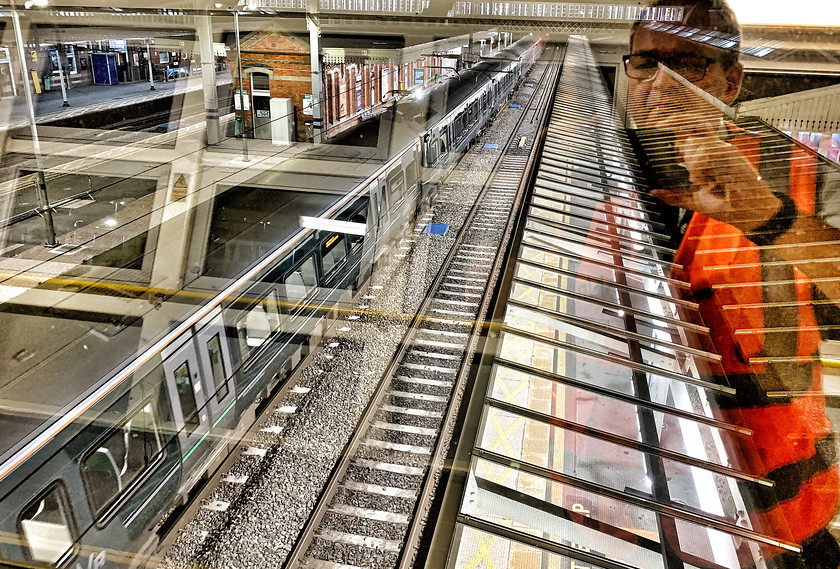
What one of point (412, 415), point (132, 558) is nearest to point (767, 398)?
point (412, 415)

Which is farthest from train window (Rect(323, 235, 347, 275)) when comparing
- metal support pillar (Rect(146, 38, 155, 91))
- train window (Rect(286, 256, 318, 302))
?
metal support pillar (Rect(146, 38, 155, 91))

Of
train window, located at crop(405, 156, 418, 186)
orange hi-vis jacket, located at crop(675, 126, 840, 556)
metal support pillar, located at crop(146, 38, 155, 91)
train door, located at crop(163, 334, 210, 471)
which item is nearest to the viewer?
orange hi-vis jacket, located at crop(675, 126, 840, 556)

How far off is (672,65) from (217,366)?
158cm

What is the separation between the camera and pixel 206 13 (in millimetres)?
2094

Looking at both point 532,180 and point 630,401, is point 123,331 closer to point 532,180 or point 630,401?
point 630,401

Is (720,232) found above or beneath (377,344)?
above

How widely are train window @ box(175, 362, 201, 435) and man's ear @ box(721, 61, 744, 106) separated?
156 centimetres

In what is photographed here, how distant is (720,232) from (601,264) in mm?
341

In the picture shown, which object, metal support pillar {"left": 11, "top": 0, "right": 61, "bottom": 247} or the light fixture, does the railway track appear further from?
metal support pillar {"left": 11, "top": 0, "right": 61, "bottom": 247}

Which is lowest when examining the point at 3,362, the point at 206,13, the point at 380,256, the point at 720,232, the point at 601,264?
the point at 380,256

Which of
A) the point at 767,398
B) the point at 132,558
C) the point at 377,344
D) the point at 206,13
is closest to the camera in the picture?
the point at 767,398

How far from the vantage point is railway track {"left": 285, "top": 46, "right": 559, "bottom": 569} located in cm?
163

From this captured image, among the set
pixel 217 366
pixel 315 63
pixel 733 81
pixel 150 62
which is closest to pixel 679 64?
pixel 733 81

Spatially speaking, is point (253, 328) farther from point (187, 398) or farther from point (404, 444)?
point (404, 444)
